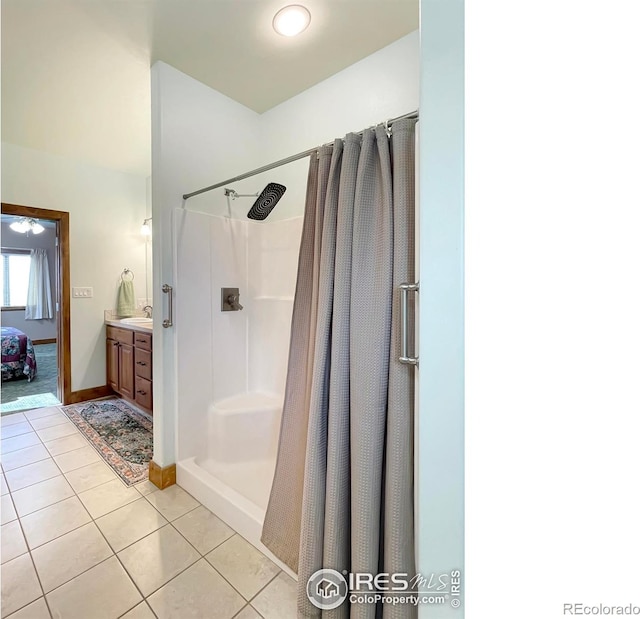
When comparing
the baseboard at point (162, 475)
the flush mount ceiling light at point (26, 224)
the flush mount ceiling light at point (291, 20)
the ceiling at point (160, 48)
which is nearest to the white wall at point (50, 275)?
the flush mount ceiling light at point (26, 224)

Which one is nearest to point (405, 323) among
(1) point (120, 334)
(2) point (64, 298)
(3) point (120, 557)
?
(3) point (120, 557)

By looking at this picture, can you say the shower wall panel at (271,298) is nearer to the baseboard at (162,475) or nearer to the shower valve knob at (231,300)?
the shower valve knob at (231,300)

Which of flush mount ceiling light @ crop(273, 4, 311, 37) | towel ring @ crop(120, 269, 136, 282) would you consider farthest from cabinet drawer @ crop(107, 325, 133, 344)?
flush mount ceiling light @ crop(273, 4, 311, 37)

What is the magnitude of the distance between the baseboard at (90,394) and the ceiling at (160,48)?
2.42 m

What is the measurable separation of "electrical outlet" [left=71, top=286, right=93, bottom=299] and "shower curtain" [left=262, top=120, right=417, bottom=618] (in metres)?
3.10

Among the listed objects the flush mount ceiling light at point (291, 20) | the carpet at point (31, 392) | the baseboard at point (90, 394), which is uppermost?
the flush mount ceiling light at point (291, 20)

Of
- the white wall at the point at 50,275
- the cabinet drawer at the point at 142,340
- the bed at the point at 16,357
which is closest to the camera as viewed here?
the cabinet drawer at the point at 142,340

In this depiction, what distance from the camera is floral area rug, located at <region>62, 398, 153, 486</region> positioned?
6.63 feet

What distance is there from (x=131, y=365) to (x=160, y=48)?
7.98 ft

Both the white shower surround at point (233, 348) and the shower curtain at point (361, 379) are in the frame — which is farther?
the white shower surround at point (233, 348)

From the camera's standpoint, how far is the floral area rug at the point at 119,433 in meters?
2.02

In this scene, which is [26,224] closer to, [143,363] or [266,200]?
[143,363]

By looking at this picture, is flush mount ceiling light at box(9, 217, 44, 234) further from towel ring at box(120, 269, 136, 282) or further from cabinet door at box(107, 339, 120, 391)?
cabinet door at box(107, 339, 120, 391)
